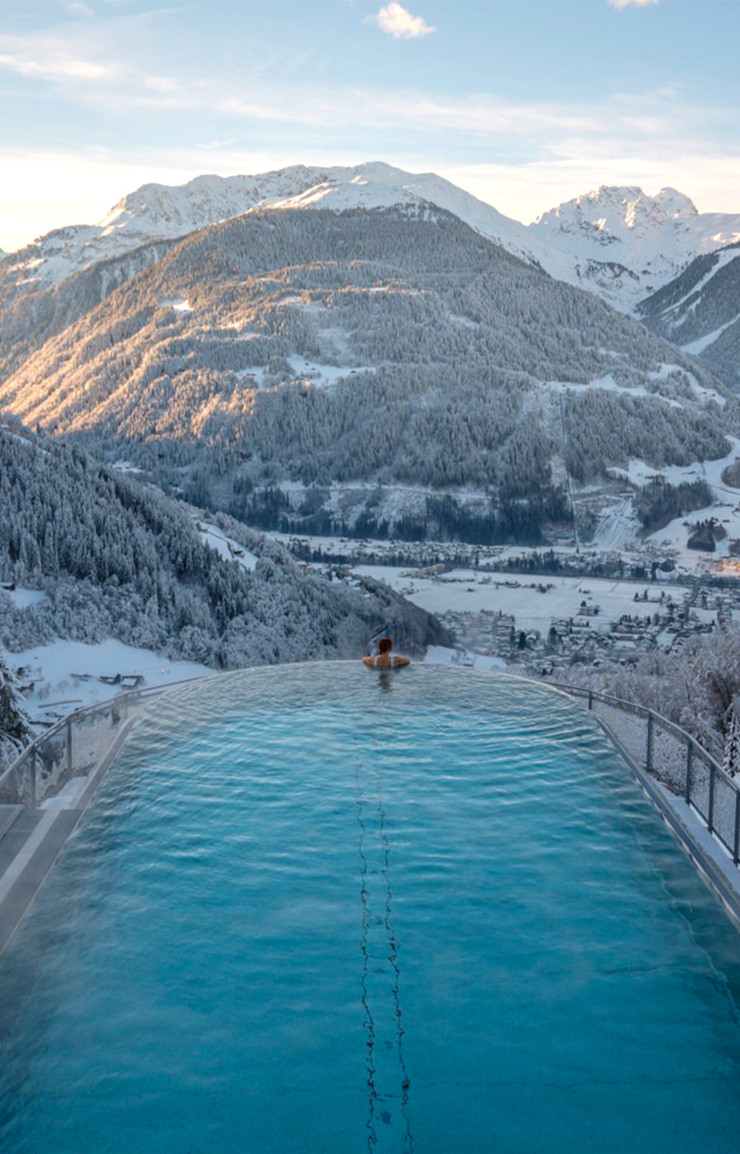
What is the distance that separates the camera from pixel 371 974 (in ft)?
25.0

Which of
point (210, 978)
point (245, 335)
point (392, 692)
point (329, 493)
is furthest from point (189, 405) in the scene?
point (210, 978)

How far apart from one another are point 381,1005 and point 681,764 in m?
4.57

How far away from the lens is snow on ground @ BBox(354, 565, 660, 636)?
146 ft

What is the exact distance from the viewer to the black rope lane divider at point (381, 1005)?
20.5ft

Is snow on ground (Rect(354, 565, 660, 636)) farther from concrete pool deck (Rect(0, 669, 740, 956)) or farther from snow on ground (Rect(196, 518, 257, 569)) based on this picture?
concrete pool deck (Rect(0, 669, 740, 956))

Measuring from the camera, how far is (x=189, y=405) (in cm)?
12338

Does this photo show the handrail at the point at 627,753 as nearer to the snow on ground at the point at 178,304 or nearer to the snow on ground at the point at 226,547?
the snow on ground at the point at 226,547

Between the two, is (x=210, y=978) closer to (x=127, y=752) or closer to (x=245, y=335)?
(x=127, y=752)

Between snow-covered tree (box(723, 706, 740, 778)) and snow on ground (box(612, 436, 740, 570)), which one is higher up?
snow on ground (box(612, 436, 740, 570))

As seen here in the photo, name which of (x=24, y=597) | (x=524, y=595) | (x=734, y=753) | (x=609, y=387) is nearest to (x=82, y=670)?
(x=24, y=597)

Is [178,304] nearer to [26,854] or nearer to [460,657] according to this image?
[460,657]

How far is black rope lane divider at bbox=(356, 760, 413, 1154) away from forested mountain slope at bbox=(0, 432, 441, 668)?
493 inches

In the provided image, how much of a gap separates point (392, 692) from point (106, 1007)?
9.12m

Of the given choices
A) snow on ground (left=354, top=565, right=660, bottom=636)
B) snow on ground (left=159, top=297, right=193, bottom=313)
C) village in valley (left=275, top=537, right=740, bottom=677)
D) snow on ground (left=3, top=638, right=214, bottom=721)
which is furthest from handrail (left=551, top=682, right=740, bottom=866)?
snow on ground (left=159, top=297, right=193, bottom=313)
